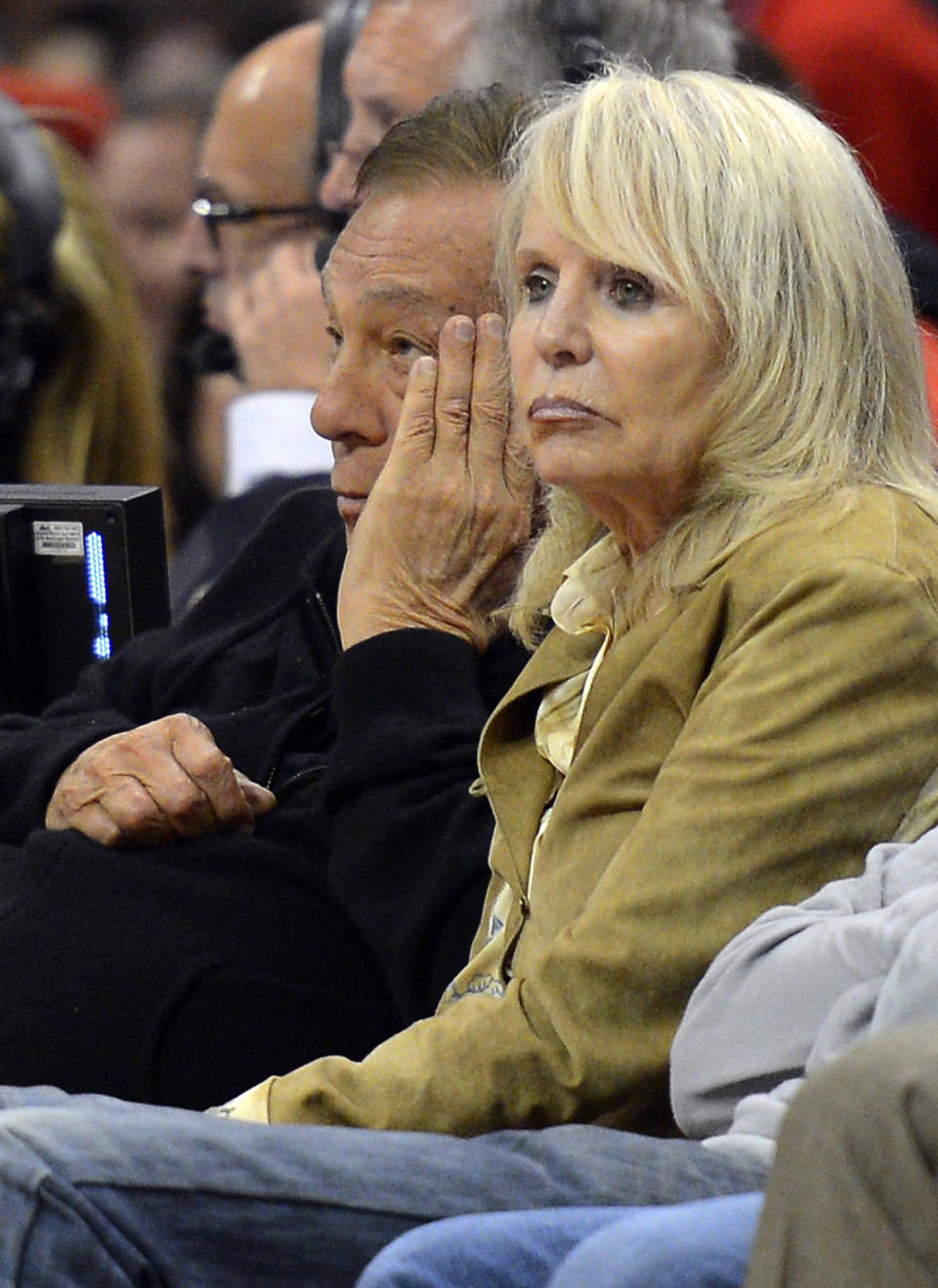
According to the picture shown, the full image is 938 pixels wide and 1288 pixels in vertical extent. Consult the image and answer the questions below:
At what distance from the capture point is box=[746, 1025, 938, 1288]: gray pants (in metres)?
1.15

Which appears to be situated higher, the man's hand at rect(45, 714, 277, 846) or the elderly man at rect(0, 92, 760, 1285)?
the elderly man at rect(0, 92, 760, 1285)

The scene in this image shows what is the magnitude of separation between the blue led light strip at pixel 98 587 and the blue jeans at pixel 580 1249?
142cm

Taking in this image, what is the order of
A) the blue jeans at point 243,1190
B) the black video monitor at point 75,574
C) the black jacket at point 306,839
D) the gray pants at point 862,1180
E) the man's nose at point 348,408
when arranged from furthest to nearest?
the black video monitor at point 75,574 → the man's nose at point 348,408 → the black jacket at point 306,839 → the blue jeans at point 243,1190 → the gray pants at point 862,1180

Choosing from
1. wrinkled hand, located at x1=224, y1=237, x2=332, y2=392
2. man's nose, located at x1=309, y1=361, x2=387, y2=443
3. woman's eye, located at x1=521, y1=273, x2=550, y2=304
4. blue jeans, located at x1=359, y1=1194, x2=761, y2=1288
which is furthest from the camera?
wrinkled hand, located at x1=224, y1=237, x2=332, y2=392

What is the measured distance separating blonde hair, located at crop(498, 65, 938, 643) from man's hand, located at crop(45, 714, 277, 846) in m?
0.62

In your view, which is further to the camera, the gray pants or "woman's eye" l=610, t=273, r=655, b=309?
"woman's eye" l=610, t=273, r=655, b=309

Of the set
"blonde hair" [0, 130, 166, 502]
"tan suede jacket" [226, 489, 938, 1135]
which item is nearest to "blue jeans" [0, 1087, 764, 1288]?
"tan suede jacket" [226, 489, 938, 1135]

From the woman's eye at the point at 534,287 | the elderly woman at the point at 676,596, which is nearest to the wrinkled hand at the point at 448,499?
the elderly woman at the point at 676,596

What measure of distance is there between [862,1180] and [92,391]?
3.36m

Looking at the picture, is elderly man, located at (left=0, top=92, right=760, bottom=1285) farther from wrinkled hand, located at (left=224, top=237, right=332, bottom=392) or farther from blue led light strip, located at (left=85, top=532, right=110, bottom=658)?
wrinkled hand, located at (left=224, top=237, right=332, bottom=392)

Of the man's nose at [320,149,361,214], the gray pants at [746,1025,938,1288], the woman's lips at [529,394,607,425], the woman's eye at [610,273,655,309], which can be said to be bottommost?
the man's nose at [320,149,361,214]

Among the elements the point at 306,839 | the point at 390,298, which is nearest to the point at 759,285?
the point at 390,298

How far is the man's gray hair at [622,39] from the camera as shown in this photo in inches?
117

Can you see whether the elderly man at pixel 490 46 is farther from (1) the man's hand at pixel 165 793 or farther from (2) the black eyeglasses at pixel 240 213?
(1) the man's hand at pixel 165 793
